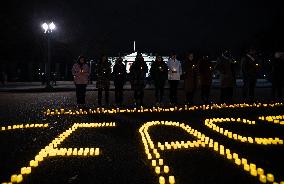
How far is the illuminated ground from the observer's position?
4.92 m

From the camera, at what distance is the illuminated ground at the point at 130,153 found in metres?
4.92

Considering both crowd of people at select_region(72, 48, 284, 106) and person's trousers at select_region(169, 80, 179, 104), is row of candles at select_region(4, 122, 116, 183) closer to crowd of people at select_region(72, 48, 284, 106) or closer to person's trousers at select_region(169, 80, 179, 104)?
crowd of people at select_region(72, 48, 284, 106)

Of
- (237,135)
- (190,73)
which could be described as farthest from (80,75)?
(237,135)

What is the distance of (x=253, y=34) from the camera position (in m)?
52.0

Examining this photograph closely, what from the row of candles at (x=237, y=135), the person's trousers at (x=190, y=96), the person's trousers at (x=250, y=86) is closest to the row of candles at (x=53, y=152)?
the row of candles at (x=237, y=135)

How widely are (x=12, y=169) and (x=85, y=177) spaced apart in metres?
1.11

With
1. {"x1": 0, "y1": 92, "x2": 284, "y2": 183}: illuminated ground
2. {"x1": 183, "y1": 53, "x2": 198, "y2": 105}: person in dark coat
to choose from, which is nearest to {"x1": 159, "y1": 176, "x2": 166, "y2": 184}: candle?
{"x1": 0, "y1": 92, "x2": 284, "y2": 183}: illuminated ground

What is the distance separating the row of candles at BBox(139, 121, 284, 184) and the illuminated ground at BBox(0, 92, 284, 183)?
0.07m

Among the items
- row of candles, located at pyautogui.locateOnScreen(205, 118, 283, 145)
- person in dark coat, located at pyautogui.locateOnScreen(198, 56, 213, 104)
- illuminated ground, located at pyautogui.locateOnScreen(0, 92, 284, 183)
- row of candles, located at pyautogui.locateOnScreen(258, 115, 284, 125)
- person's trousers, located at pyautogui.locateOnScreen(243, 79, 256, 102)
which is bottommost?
illuminated ground, located at pyautogui.locateOnScreen(0, 92, 284, 183)

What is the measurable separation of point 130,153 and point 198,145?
1208 mm

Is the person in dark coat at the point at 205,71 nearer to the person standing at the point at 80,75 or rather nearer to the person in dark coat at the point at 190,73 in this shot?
the person in dark coat at the point at 190,73

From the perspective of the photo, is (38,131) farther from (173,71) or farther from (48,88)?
(48,88)

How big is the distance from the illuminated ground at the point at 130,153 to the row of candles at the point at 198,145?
0.07 meters

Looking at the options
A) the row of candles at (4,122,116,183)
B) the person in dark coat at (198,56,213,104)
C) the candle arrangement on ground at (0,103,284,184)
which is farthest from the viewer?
the person in dark coat at (198,56,213,104)
